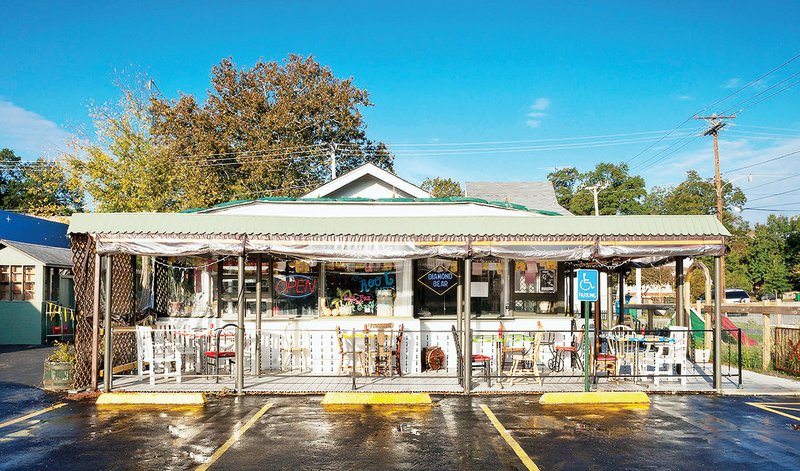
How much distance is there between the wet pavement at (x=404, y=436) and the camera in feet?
25.3

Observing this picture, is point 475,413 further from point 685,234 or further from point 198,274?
point 198,274

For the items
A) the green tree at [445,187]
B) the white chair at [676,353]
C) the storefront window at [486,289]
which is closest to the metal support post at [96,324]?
the storefront window at [486,289]

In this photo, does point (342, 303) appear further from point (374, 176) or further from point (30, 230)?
point (30, 230)

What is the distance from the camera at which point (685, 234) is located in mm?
12070

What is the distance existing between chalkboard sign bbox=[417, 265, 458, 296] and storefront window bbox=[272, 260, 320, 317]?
2.43 meters

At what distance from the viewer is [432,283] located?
14570 mm

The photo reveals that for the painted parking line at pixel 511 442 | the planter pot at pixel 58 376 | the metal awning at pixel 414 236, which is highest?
the metal awning at pixel 414 236

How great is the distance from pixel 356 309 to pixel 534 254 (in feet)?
14.2

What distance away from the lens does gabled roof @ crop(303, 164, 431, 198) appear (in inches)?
842

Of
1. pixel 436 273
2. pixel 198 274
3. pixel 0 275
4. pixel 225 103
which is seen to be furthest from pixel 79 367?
pixel 225 103

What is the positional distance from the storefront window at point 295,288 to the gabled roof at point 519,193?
61.3 ft

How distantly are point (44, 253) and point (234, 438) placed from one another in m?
19.0

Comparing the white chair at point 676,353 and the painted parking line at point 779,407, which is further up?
the white chair at point 676,353

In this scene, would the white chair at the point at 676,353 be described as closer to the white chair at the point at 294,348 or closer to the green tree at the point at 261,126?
the white chair at the point at 294,348
